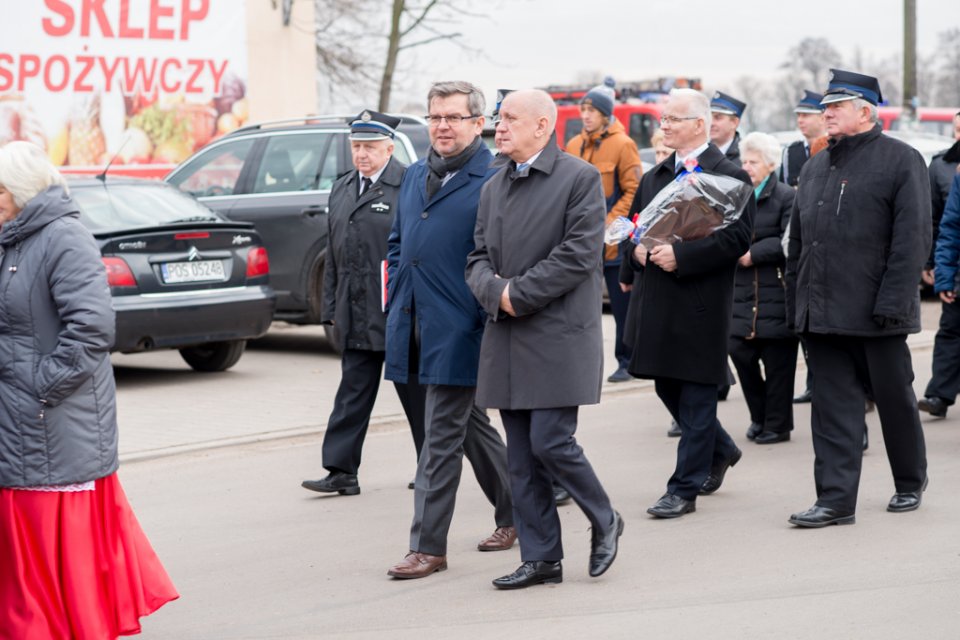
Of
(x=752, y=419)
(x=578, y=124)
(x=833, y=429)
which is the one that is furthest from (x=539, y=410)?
(x=578, y=124)

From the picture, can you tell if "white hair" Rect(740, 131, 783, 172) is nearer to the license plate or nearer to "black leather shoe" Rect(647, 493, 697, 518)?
"black leather shoe" Rect(647, 493, 697, 518)

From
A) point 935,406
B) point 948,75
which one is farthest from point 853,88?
point 948,75

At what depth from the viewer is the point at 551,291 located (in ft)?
18.8

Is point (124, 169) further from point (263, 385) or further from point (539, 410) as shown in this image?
point (539, 410)

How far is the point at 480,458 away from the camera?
22.1 ft

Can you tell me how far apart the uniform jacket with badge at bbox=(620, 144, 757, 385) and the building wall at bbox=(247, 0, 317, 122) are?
14.3m

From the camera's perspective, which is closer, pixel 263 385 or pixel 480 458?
A: pixel 480 458

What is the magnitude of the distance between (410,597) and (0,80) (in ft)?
45.4

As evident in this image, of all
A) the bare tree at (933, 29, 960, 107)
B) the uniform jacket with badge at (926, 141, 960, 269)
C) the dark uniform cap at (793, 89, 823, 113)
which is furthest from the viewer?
the bare tree at (933, 29, 960, 107)

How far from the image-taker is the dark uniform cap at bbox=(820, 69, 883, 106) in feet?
22.5

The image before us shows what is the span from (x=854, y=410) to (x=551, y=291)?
1943 millimetres

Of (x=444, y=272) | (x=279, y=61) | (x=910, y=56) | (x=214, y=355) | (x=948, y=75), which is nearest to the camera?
(x=444, y=272)

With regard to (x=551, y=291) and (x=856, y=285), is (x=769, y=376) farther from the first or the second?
(x=551, y=291)

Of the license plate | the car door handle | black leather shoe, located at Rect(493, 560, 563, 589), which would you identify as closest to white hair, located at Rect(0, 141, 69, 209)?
black leather shoe, located at Rect(493, 560, 563, 589)
